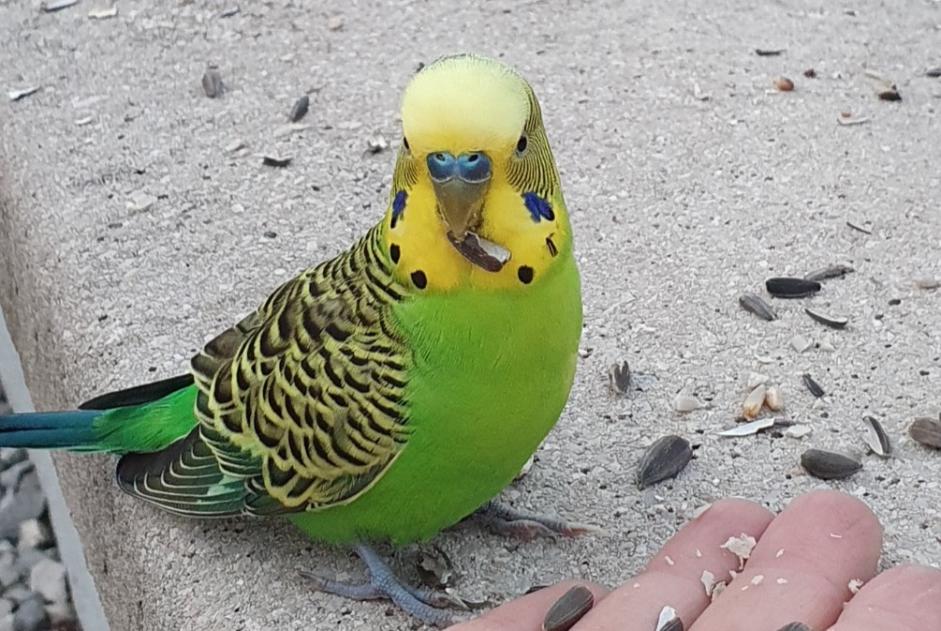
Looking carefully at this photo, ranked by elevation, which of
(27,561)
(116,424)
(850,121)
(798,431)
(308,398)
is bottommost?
(27,561)

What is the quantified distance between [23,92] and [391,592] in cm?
183

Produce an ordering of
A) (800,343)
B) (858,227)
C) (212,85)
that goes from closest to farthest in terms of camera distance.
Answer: (800,343)
(858,227)
(212,85)

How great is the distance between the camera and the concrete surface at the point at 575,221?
185cm

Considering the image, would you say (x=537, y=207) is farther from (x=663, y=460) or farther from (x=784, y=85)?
(x=784, y=85)

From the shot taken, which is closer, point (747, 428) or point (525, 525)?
point (525, 525)

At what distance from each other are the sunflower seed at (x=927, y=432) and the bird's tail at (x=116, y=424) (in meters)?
1.10

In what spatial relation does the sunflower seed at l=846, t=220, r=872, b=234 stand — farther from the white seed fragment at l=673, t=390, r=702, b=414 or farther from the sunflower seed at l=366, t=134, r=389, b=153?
the sunflower seed at l=366, t=134, r=389, b=153

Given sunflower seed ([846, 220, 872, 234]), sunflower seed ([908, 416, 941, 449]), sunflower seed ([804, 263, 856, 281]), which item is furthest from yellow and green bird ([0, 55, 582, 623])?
sunflower seed ([846, 220, 872, 234])

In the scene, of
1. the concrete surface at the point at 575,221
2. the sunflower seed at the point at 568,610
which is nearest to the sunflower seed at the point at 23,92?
the concrete surface at the point at 575,221

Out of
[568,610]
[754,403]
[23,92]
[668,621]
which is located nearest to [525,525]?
[568,610]

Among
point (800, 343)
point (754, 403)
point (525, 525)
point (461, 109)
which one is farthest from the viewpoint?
point (800, 343)

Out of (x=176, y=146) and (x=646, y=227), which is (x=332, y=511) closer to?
(x=646, y=227)

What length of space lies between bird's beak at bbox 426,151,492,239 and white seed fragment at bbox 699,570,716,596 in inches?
22.3

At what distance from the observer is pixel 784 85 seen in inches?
115
